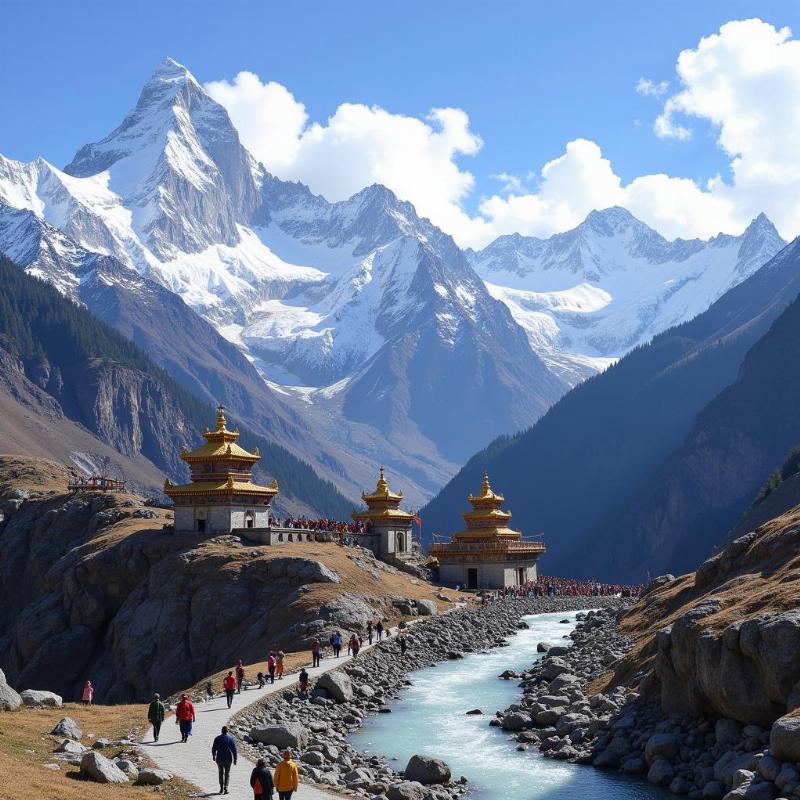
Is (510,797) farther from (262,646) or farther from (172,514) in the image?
(172,514)

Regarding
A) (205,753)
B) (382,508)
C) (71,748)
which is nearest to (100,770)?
(71,748)

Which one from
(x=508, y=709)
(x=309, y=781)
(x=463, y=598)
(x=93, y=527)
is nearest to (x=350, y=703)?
(x=508, y=709)

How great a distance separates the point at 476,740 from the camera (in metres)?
56.6

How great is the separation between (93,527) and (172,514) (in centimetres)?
781

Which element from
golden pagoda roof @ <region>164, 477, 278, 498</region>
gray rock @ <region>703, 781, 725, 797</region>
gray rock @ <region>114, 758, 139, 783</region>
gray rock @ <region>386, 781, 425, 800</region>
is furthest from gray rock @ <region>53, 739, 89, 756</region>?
golden pagoda roof @ <region>164, 477, 278, 498</region>

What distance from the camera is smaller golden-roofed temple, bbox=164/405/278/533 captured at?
10769cm

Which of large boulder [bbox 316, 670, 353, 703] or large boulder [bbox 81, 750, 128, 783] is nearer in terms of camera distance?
large boulder [bbox 81, 750, 128, 783]

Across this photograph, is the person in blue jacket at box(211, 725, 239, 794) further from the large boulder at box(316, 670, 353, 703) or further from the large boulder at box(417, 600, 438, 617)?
the large boulder at box(417, 600, 438, 617)

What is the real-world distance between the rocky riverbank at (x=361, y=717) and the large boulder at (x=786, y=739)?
1208cm

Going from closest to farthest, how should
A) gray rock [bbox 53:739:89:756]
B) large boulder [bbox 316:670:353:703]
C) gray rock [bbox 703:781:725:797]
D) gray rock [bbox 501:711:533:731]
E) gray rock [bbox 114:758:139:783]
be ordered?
1. gray rock [bbox 114:758:139:783]
2. gray rock [bbox 703:781:725:797]
3. gray rock [bbox 53:739:89:756]
4. gray rock [bbox 501:711:533:731]
5. large boulder [bbox 316:670:353:703]

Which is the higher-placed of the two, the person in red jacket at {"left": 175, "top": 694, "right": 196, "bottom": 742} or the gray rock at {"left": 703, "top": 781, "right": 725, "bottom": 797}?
the person in red jacket at {"left": 175, "top": 694, "right": 196, "bottom": 742}

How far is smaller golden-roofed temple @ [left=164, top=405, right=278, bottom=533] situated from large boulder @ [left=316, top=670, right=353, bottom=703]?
43.8 metres

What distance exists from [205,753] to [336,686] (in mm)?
17004

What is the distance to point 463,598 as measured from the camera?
116000mm
